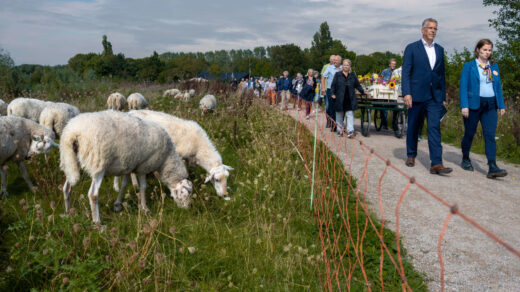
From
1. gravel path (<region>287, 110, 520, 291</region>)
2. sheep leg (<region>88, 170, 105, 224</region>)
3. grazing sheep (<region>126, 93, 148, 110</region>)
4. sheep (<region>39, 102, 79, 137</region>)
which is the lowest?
gravel path (<region>287, 110, 520, 291</region>)

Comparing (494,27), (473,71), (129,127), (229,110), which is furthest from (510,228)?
(494,27)

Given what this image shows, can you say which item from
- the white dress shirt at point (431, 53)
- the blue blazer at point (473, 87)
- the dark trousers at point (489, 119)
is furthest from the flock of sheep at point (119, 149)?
the dark trousers at point (489, 119)

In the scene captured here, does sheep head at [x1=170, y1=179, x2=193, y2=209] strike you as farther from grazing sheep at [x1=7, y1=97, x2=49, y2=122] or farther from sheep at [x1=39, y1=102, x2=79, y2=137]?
grazing sheep at [x1=7, y1=97, x2=49, y2=122]

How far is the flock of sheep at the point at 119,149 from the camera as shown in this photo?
403 cm

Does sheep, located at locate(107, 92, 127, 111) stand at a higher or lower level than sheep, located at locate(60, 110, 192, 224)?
higher

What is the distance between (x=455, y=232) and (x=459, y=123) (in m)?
8.59

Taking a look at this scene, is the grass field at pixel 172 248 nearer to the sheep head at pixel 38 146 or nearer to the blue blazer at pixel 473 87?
the sheep head at pixel 38 146

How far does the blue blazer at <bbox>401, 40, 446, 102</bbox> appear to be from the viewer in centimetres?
626

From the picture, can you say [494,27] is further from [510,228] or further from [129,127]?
[129,127]

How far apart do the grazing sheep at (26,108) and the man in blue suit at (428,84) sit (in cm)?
763

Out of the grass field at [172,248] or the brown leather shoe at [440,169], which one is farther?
the brown leather shoe at [440,169]

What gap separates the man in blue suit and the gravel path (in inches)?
25.3

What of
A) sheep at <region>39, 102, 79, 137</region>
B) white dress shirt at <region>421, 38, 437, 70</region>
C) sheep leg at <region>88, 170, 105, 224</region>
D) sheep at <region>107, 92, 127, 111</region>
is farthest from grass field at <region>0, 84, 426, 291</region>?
sheep at <region>107, 92, 127, 111</region>

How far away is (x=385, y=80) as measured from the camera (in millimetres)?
10164
